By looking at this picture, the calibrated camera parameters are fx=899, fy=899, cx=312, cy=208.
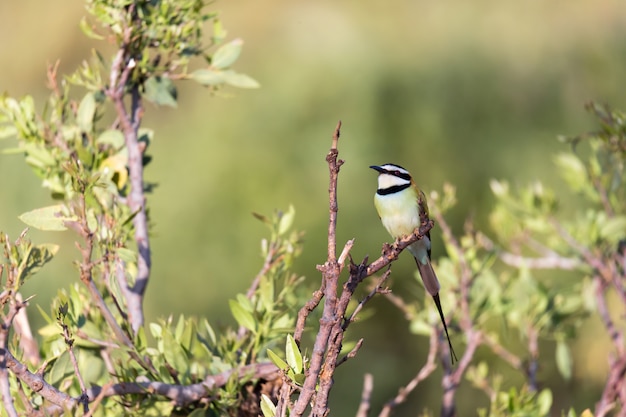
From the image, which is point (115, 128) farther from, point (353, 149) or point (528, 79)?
point (528, 79)

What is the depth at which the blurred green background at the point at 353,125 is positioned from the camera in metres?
3.68

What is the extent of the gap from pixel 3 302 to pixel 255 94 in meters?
3.04

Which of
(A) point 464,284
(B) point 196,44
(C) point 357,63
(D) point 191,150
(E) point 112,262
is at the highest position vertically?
(C) point 357,63

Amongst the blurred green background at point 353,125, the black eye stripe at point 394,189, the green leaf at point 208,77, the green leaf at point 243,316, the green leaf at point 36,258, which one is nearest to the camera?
the green leaf at point 36,258

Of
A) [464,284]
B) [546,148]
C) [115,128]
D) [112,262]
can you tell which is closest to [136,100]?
[115,128]

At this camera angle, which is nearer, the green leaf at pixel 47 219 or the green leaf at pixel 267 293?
the green leaf at pixel 47 219

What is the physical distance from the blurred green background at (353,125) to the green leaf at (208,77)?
1612 mm

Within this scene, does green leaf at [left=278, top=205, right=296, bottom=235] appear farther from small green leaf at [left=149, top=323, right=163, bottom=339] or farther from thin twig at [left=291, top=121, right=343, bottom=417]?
thin twig at [left=291, top=121, right=343, bottom=417]

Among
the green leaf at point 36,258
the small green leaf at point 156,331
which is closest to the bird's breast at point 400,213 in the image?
the small green leaf at point 156,331

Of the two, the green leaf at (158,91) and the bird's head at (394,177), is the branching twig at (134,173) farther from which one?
the bird's head at (394,177)

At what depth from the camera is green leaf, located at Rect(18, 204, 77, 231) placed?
1473 millimetres

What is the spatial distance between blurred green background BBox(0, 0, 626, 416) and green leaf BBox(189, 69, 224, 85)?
1.61m

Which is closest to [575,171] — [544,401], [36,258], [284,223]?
[544,401]

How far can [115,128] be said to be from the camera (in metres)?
1.90
